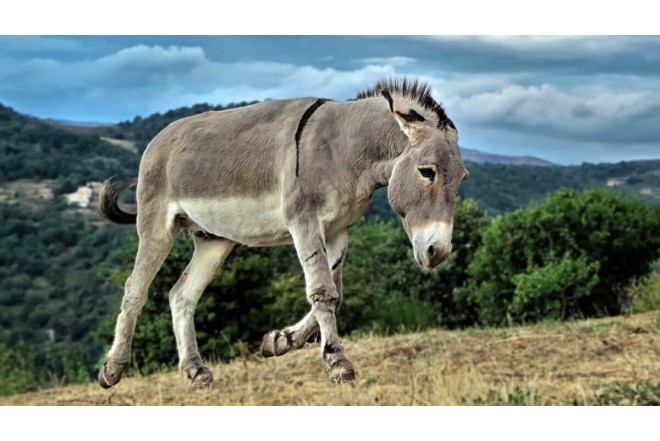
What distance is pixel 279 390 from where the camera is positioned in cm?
991

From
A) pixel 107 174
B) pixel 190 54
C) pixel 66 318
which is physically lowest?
pixel 66 318

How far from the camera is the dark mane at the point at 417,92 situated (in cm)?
370

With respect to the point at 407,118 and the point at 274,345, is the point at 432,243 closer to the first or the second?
the point at 407,118

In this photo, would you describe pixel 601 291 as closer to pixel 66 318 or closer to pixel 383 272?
pixel 383 272

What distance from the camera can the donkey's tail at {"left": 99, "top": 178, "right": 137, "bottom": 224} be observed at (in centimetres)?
486

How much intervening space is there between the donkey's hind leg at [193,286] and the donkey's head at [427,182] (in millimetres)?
1390

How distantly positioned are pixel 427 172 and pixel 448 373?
6.22 meters

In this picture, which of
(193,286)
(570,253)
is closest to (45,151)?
(570,253)

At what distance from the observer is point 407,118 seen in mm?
3646

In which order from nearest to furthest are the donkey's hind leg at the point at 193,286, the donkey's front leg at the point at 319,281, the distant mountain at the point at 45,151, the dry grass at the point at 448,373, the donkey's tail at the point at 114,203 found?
1. the donkey's front leg at the point at 319,281
2. the donkey's hind leg at the point at 193,286
3. the donkey's tail at the point at 114,203
4. the dry grass at the point at 448,373
5. the distant mountain at the point at 45,151

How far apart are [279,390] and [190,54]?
40.2 feet

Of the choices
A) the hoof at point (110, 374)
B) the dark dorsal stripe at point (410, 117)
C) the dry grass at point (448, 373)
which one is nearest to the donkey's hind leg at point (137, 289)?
the hoof at point (110, 374)

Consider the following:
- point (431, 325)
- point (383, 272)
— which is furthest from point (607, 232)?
point (383, 272)

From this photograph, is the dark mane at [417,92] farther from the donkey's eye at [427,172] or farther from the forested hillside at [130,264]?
the forested hillside at [130,264]
